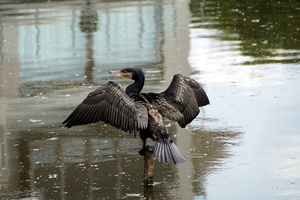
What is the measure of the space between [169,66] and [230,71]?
1.55 metres

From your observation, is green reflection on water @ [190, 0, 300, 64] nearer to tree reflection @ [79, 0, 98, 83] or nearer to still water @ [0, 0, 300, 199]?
still water @ [0, 0, 300, 199]

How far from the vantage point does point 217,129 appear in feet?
27.4

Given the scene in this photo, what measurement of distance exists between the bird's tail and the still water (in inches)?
15.8

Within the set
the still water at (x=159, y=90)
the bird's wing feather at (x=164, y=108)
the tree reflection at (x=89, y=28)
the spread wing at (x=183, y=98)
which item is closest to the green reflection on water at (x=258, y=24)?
the still water at (x=159, y=90)

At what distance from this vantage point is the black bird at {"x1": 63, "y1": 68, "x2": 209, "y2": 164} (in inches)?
240

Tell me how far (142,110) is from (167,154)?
65cm

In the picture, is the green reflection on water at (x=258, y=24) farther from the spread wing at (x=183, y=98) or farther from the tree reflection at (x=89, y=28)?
the spread wing at (x=183, y=98)

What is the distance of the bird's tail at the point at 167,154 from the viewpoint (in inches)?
228

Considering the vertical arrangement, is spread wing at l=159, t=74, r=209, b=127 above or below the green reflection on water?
above

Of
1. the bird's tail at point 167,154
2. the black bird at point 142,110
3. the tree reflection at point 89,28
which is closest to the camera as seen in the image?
the bird's tail at point 167,154

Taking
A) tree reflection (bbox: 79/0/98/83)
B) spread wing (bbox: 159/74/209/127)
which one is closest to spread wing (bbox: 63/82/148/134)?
spread wing (bbox: 159/74/209/127)

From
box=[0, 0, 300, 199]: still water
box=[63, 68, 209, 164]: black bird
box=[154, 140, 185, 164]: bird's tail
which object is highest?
box=[63, 68, 209, 164]: black bird

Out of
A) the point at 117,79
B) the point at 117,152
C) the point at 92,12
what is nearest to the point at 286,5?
the point at 92,12

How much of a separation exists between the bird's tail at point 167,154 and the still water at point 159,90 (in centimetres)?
40
